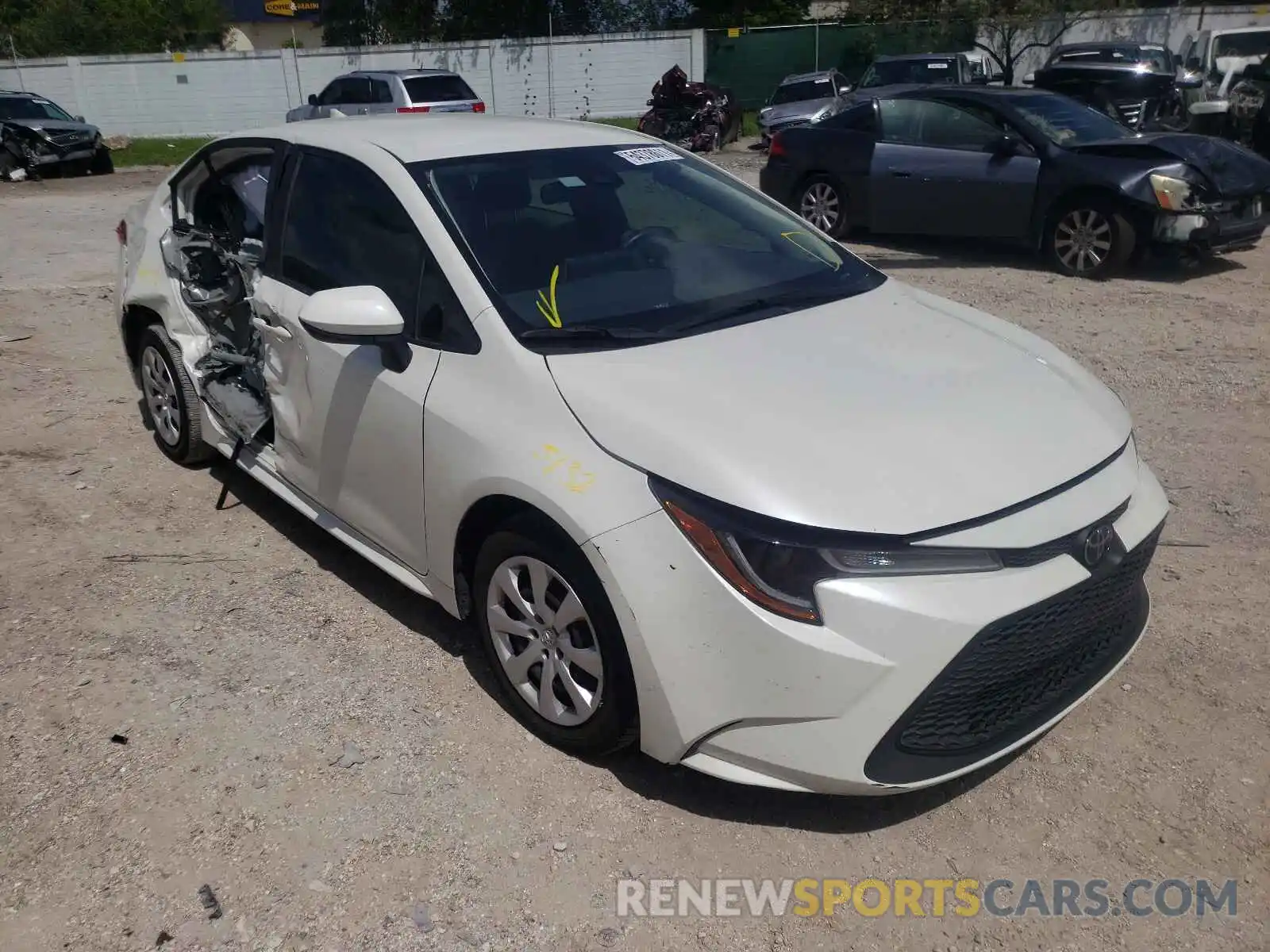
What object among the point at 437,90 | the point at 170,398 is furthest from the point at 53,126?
the point at 170,398

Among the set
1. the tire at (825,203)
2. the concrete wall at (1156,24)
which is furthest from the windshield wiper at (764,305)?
the concrete wall at (1156,24)

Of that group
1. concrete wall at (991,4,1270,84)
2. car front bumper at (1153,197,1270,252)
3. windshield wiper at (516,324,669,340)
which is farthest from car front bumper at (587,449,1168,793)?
concrete wall at (991,4,1270,84)

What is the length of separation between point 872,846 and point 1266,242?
A: 31.3 feet

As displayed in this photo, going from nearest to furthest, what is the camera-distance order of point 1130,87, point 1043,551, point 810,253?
point 1043,551 < point 810,253 < point 1130,87

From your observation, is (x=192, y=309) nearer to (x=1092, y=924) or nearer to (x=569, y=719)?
(x=569, y=719)

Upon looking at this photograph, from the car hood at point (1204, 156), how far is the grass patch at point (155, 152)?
58.4 ft

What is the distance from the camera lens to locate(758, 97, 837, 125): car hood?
2083cm

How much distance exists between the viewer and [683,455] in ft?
8.56

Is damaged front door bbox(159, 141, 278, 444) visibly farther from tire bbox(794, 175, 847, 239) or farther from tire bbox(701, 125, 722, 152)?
tire bbox(701, 125, 722, 152)

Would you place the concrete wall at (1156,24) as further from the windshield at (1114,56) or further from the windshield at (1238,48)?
the windshield at (1238,48)

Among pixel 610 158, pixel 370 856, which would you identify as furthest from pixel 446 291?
pixel 370 856

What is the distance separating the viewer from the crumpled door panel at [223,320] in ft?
14.5

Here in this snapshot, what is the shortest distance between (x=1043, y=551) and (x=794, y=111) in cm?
1996

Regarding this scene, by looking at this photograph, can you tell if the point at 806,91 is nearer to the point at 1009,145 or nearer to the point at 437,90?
the point at 437,90
